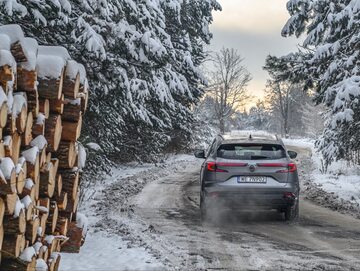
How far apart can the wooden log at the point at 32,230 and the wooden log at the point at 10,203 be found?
1.66 ft

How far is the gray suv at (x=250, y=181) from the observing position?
9383 mm

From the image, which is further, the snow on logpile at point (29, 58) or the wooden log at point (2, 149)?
the snow on logpile at point (29, 58)

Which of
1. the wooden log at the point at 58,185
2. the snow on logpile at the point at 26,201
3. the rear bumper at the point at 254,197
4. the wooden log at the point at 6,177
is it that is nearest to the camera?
the wooden log at the point at 6,177

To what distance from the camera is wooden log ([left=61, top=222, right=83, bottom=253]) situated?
21.1 ft

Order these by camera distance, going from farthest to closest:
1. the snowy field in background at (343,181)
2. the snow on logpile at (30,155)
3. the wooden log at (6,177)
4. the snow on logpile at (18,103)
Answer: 1. the snowy field in background at (343,181)
2. the snow on logpile at (30,155)
3. the snow on logpile at (18,103)
4. the wooden log at (6,177)

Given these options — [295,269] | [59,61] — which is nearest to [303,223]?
[295,269]

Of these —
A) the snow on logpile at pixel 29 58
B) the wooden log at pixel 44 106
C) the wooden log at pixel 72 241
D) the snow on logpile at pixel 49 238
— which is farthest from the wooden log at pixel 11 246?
the wooden log at pixel 72 241

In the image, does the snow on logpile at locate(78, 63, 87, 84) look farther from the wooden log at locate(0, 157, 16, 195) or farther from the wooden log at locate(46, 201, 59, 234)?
the wooden log at locate(0, 157, 16, 195)

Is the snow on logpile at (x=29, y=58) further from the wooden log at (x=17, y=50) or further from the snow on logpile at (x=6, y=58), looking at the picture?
the snow on logpile at (x=6, y=58)

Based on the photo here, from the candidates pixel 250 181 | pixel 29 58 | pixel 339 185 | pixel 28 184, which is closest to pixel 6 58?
pixel 29 58

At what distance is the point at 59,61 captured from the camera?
5.27 m

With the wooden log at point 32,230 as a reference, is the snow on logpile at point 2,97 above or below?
above

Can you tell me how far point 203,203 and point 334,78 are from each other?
5.52 meters

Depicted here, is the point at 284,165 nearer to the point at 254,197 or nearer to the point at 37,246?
the point at 254,197
